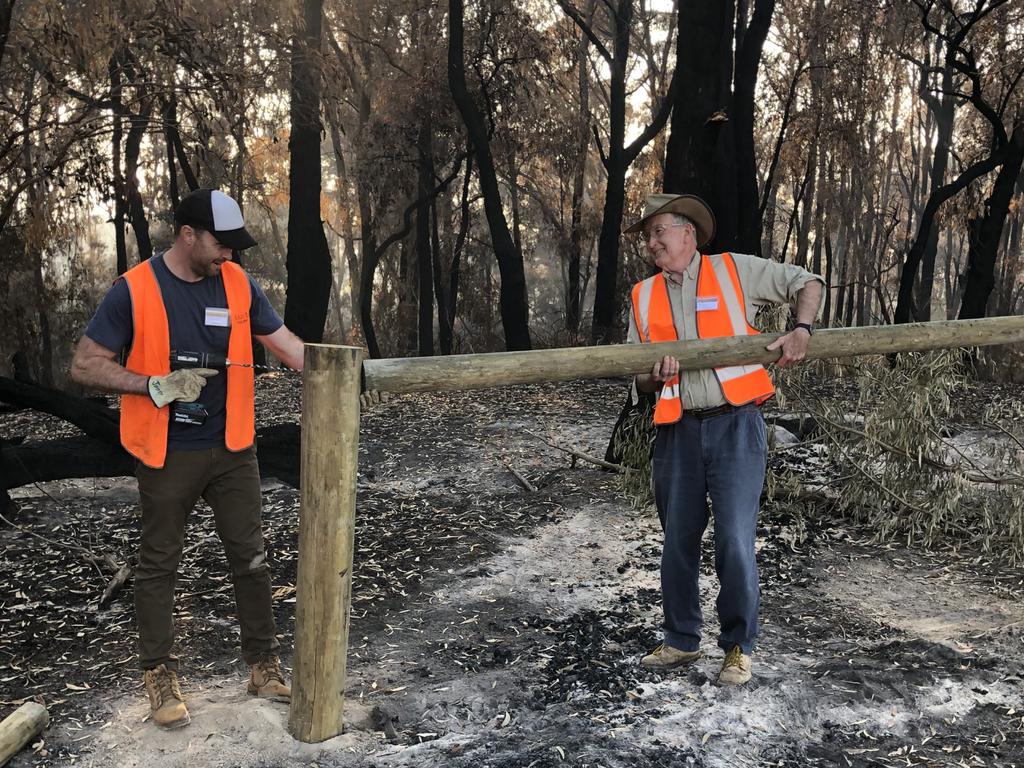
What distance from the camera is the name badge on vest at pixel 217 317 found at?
3742 mm

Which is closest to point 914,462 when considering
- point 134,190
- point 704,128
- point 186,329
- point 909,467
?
point 909,467

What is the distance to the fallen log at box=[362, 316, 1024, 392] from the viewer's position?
12.3 ft

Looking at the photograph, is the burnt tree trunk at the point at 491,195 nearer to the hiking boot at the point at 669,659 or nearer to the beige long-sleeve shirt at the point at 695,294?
the beige long-sleeve shirt at the point at 695,294

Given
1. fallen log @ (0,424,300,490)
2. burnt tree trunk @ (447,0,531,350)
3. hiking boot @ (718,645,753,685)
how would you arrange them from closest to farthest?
hiking boot @ (718,645,753,685), fallen log @ (0,424,300,490), burnt tree trunk @ (447,0,531,350)

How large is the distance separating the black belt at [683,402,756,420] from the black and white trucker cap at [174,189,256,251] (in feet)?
6.89

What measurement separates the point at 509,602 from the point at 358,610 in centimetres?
90

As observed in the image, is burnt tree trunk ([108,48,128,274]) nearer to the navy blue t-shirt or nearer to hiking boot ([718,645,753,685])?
the navy blue t-shirt

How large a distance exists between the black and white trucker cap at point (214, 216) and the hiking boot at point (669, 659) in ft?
8.85

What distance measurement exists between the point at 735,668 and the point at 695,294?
1.76 meters

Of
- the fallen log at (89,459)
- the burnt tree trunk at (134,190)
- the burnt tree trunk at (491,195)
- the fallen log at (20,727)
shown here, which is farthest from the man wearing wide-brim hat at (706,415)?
the burnt tree trunk at (134,190)

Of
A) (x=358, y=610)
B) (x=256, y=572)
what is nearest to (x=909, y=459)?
(x=358, y=610)

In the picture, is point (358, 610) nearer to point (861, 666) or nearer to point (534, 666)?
point (534, 666)

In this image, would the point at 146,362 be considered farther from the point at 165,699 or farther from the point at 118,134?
A: the point at 118,134

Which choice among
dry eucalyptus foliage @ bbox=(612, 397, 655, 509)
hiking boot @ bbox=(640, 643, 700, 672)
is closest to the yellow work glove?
hiking boot @ bbox=(640, 643, 700, 672)
